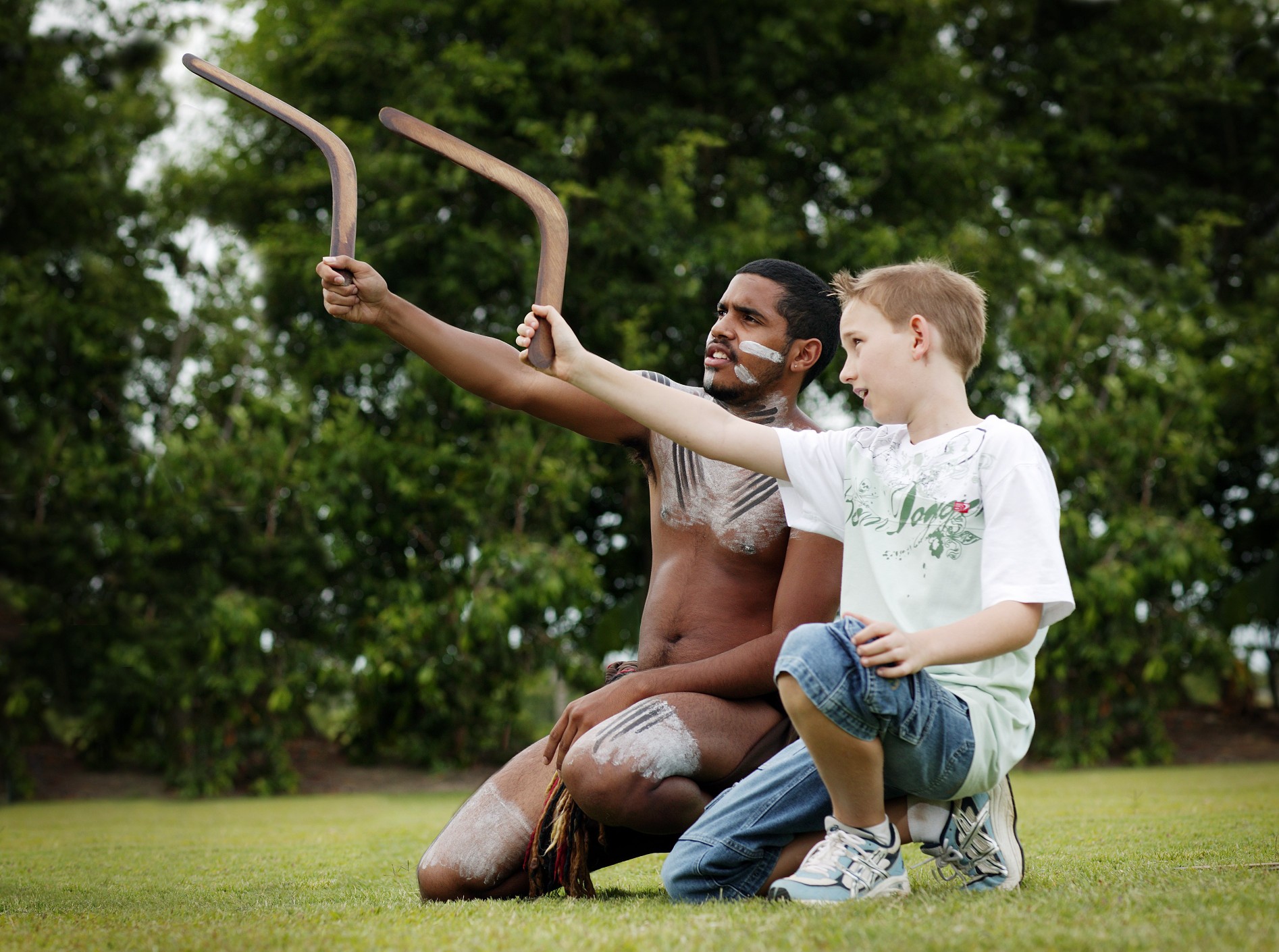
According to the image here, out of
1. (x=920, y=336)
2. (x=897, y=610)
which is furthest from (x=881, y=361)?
(x=897, y=610)

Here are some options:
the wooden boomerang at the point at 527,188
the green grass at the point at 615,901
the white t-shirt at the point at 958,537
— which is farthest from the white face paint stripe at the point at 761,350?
the green grass at the point at 615,901

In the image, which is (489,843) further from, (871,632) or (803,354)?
(803,354)

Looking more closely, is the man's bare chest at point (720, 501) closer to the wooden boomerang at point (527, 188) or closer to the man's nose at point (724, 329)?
the man's nose at point (724, 329)

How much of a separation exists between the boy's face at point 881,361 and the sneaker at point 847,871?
0.89m

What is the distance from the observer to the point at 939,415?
260cm

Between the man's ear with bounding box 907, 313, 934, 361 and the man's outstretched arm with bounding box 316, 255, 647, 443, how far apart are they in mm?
896

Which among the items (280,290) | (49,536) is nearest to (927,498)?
(49,536)

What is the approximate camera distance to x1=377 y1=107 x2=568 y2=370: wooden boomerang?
2.80 metres

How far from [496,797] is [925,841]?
3.90 ft

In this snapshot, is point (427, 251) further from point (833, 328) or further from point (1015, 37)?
point (833, 328)

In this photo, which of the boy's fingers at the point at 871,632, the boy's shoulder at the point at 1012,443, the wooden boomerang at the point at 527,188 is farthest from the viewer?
the wooden boomerang at the point at 527,188

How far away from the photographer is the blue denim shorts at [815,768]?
2152 mm

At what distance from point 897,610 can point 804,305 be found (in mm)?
1237

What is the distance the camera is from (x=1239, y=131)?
13125 millimetres
